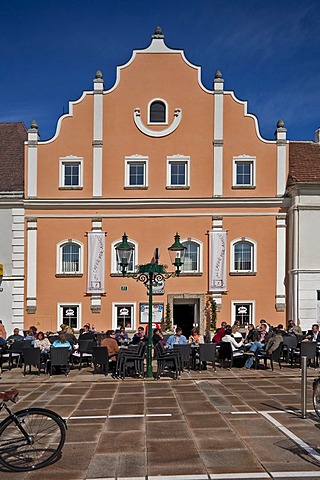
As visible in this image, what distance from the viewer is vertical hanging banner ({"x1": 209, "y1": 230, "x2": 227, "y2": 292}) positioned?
2553cm

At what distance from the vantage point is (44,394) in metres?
13.0

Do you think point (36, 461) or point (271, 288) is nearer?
point (36, 461)

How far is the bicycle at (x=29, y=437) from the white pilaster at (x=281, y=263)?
1938 cm

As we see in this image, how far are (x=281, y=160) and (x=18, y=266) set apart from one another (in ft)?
43.5

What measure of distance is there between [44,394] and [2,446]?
5.82 m

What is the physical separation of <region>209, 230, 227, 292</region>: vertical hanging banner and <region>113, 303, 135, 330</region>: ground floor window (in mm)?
3860

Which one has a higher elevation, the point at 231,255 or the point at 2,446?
the point at 231,255

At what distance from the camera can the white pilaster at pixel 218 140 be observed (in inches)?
1014

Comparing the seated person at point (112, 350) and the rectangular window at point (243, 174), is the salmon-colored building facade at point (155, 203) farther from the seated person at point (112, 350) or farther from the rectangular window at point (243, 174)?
the seated person at point (112, 350)

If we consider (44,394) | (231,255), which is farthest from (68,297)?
(44,394)

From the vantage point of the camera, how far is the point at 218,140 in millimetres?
25828

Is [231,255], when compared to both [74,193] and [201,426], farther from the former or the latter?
[201,426]

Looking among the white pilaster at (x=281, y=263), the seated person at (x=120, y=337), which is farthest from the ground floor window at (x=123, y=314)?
the white pilaster at (x=281, y=263)

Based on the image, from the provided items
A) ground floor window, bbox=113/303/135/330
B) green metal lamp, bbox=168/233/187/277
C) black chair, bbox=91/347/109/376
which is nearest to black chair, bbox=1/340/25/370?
black chair, bbox=91/347/109/376
